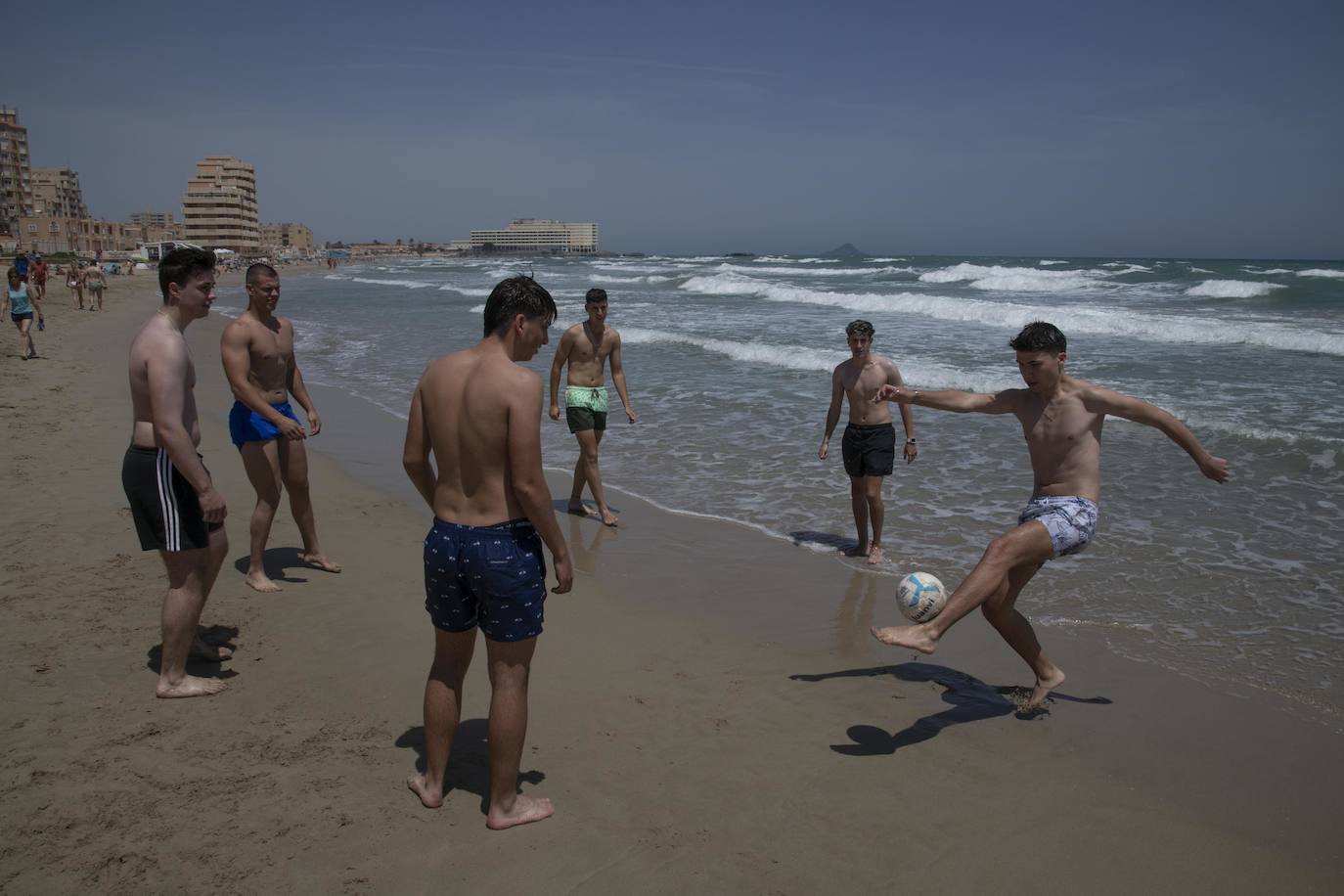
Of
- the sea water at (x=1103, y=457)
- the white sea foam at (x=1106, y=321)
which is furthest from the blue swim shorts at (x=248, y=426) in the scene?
the white sea foam at (x=1106, y=321)

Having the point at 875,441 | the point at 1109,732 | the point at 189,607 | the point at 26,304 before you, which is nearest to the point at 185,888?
the point at 189,607

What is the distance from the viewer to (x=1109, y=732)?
3.78 metres

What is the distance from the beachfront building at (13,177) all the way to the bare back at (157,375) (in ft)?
342

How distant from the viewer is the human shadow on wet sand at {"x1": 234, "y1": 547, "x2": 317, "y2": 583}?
5.35m

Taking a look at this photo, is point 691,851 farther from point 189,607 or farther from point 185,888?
point 189,607

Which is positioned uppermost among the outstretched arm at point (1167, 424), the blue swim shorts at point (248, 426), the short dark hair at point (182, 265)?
the short dark hair at point (182, 265)

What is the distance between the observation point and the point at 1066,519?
3791mm

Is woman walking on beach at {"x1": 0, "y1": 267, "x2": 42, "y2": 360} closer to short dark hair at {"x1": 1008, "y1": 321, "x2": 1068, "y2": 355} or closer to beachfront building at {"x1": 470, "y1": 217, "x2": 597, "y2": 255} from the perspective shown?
short dark hair at {"x1": 1008, "y1": 321, "x2": 1068, "y2": 355}

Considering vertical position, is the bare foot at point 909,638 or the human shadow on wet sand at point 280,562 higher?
the bare foot at point 909,638

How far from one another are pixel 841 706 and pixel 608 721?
1.10 metres

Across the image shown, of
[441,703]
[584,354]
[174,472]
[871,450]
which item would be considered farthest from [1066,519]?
[584,354]

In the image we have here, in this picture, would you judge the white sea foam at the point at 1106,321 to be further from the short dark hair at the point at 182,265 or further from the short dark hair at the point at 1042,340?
the short dark hair at the point at 182,265

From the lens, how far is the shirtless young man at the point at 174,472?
353 cm

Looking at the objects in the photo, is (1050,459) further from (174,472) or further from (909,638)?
(174,472)
